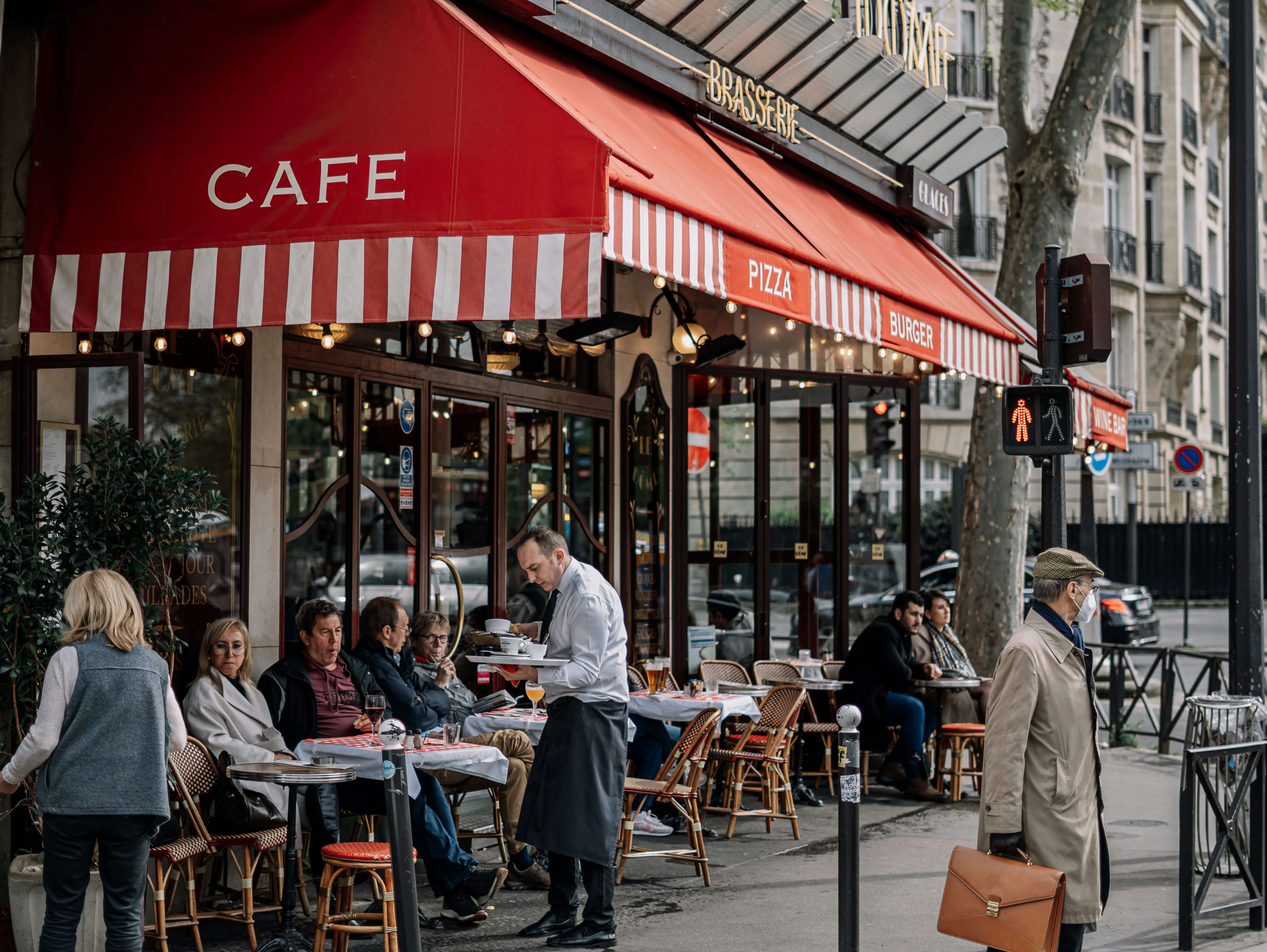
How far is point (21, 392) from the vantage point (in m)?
6.07

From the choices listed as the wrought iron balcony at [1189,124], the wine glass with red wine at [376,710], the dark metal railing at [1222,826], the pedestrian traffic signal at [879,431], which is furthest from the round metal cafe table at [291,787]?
the wrought iron balcony at [1189,124]

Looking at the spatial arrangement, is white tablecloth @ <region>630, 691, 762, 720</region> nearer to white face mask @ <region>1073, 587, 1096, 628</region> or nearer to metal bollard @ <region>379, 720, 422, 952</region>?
white face mask @ <region>1073, 587, 1096, 628</region>

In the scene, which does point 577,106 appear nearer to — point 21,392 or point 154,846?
point 21,392

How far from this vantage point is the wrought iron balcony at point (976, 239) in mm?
29344

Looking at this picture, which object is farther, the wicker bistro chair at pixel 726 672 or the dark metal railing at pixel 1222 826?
the wicker bistro chair at pixel 726 672

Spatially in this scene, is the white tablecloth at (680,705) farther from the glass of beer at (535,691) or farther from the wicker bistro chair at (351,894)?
the wicker bistro chair at (351,894)

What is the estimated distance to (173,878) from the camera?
616cm

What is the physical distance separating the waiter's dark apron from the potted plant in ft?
5.54

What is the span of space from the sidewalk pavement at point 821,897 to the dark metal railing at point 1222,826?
13 centimetres

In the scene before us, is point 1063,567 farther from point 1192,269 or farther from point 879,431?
point 1192,269

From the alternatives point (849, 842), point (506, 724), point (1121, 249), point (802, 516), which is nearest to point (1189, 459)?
point (802, 516)

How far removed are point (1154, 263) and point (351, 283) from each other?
1290 inches

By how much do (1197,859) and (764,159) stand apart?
5.03 m

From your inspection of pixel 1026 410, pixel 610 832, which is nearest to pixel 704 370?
pixel 1026 410
